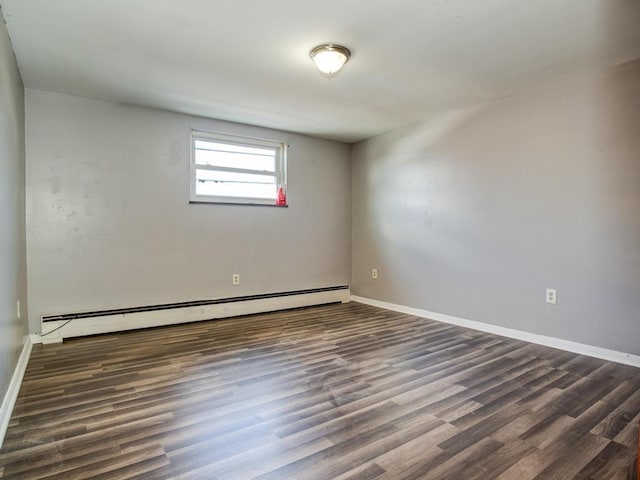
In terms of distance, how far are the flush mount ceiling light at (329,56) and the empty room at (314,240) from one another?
0.05ft

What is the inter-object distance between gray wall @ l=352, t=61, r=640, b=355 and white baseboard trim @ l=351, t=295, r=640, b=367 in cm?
4

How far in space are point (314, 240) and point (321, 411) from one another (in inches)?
117

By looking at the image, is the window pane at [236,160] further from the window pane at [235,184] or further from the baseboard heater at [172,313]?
the baseboard heater at [172,313]

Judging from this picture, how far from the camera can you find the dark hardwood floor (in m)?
1.47

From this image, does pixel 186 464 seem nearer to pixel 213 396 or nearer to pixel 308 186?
pixel 213 396

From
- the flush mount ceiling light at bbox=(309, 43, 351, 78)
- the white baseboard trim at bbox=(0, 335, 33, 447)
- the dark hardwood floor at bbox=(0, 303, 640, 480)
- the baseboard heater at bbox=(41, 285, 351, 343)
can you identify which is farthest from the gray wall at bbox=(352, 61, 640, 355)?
the white baseboard trim at bbox=(0, 335, 33, 447)

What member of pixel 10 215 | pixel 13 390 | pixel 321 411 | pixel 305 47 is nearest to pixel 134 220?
pixel 10 215

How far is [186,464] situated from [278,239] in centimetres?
309

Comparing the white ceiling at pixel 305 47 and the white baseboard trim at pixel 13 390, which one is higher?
the white ceiling at pixel 305 47

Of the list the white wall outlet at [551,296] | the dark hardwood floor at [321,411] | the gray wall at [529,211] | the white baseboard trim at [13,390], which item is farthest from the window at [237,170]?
the white wall outlet at [551,296]

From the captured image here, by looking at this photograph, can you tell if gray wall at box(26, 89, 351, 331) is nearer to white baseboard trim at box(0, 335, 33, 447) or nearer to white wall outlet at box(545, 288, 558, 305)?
white baseboard trim at box(0, 335, 33, 447)

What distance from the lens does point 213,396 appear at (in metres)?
2.09

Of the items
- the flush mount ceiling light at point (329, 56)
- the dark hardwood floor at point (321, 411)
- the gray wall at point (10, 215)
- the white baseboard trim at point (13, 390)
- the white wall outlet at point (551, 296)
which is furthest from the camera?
the white wall outlet at point (551, 296)

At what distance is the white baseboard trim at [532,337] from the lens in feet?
8.58
